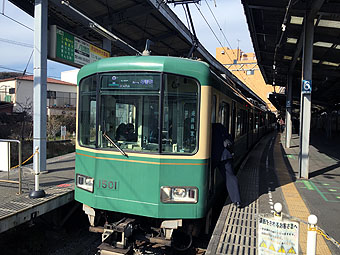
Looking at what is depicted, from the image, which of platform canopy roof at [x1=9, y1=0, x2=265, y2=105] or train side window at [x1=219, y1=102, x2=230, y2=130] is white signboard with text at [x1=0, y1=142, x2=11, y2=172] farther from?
train side window at [x1=219, y1=102, x2=230, y2=130]

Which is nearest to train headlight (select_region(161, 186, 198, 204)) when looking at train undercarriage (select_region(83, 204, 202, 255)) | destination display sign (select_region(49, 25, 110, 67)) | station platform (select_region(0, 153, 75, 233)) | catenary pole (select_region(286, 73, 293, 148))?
train undercarriage (select_region(83, 204, 202, 255))

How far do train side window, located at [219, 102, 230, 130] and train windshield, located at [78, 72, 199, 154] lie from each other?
1.25 metres

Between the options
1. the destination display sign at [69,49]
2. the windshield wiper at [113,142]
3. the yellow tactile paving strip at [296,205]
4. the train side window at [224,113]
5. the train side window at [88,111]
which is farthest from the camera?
the destination display sign at [69,49]

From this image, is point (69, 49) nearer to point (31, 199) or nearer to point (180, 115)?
point (31, 199)

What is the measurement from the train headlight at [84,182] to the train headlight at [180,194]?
43.9 inches

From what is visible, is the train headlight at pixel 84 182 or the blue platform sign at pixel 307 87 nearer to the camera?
the train headlight at pixel 84 182

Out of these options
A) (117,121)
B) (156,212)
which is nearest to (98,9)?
(117,121)

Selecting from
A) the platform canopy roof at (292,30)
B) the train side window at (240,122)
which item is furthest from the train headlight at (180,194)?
the platform canopy roof at (292,30)

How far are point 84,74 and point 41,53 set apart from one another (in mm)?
3149

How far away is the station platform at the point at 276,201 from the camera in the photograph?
3.85m

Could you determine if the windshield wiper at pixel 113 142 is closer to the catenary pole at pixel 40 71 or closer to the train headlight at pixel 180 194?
the train headlight at pixel 180 194

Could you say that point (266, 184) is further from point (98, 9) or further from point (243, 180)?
point (98, 9)

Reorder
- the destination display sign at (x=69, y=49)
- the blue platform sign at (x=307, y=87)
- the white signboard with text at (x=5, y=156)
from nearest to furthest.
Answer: the white signboard with text at (x=5, y=156) < the destination display sign at (x=69, y=49) < the blue platform sign at (x=307, y=87)

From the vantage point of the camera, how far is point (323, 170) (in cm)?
943
